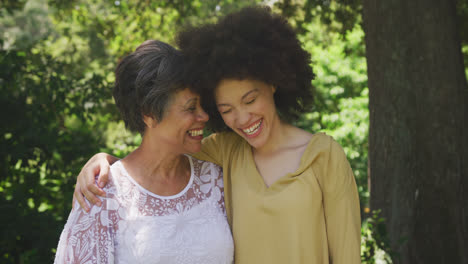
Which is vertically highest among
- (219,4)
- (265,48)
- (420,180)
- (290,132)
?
(219,4)

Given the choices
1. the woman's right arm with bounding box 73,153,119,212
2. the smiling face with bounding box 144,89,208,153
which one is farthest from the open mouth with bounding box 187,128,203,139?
the woman's right arm with bounding box 73,153,119,212

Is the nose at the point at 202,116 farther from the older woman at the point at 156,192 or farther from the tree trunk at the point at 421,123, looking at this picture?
the tree trunk at the point at 421,123

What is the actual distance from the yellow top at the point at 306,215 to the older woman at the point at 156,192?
0.58ft

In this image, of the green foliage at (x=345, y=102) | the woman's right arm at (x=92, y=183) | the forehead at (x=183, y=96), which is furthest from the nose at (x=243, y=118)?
the green foliage at (x=345, y=102)

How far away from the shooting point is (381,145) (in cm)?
377

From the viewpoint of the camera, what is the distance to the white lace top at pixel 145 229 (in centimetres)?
201

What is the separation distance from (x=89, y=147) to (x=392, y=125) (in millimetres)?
2880

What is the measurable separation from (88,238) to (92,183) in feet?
0.92

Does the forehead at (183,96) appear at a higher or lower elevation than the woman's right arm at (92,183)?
higher

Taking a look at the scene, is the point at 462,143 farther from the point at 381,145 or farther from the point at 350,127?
the point at 350,127

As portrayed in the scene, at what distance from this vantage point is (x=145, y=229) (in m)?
2.16

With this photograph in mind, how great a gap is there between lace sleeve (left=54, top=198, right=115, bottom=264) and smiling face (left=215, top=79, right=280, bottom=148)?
0.81 meters

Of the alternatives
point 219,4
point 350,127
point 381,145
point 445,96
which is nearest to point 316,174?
point 381,145

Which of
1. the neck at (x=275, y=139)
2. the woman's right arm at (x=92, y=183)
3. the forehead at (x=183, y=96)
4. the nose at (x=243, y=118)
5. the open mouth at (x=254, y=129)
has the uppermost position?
the forehead at (x=183, y=96)
